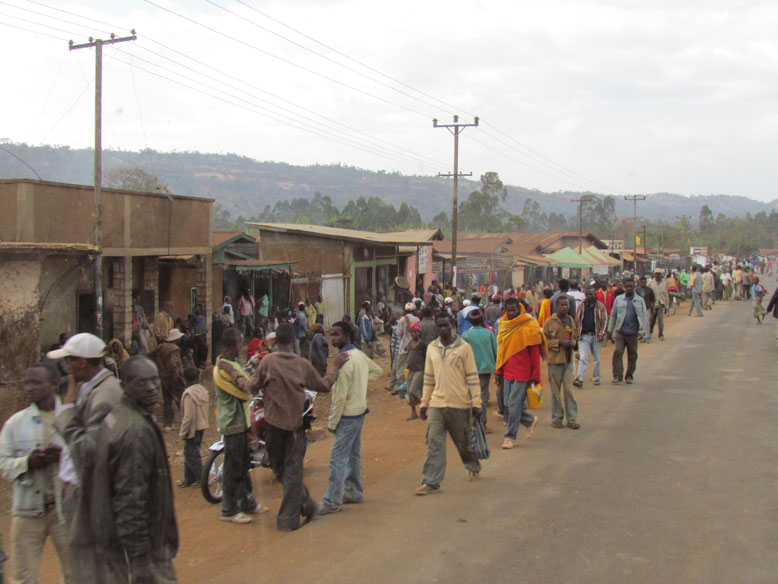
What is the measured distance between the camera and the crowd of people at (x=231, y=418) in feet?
11.8

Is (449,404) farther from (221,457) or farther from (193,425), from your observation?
(193,425)

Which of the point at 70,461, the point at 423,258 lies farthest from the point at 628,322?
the point at 423,258

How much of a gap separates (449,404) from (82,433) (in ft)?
12.0

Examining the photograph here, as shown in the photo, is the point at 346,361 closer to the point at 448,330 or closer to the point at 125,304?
the point at 448,330

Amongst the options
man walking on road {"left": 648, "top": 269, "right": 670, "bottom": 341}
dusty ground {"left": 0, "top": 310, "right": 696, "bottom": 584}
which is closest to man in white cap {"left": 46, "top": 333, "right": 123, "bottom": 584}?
dusty ground {"left": 0, "top": 310, "right": 696, "bottom": 584}

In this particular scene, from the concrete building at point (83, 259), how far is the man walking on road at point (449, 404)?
24.8ft

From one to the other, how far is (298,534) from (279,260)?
58.8 ft

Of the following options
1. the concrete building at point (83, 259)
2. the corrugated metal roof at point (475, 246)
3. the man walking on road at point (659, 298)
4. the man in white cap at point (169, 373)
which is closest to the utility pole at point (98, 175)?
the concrete building at point (83, 259)

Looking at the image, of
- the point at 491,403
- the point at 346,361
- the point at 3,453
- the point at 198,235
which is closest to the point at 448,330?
the point at 346,361

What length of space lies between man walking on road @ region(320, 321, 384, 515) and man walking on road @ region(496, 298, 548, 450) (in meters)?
2.47

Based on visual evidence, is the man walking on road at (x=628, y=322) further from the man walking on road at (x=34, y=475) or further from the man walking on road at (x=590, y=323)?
the man walking on road at (x=34, y=475)

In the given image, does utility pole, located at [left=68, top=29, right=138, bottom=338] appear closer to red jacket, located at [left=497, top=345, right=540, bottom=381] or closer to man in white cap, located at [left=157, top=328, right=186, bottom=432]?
man in white cap, located at [left=157, top=328, right=186, bottom=432]

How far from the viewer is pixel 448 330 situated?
6715 millimetres

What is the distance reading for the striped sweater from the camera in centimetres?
663
